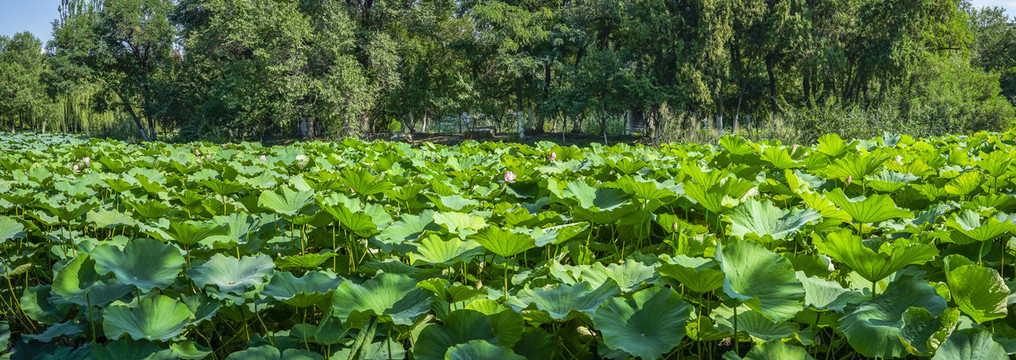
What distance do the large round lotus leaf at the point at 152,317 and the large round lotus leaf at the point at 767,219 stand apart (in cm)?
103

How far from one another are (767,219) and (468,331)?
2.40 ft

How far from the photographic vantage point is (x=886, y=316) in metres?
0.80

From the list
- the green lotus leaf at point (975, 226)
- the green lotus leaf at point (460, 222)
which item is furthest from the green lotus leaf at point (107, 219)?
the green lotus leaf at point (975, 226)

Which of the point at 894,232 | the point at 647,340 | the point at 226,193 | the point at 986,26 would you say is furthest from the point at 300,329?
the point at 986,26

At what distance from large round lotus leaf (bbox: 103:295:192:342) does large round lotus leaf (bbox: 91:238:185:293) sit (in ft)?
0.26

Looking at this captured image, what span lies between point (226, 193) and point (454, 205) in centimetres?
87

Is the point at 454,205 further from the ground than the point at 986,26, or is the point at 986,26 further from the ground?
the point at 986,26

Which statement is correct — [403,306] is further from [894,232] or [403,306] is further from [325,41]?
[325,41]

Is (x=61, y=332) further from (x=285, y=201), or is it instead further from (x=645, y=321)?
(x=645, y=321)

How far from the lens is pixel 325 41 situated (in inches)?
746

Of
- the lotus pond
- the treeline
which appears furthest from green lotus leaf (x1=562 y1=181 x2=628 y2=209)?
the treeline

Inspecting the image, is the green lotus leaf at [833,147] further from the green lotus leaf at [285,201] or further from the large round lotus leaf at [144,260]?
the large round lotus leaf at [144,260]

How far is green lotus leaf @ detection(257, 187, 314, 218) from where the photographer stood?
53.9 inches

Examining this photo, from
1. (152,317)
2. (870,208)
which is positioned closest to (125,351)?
(152,317)
